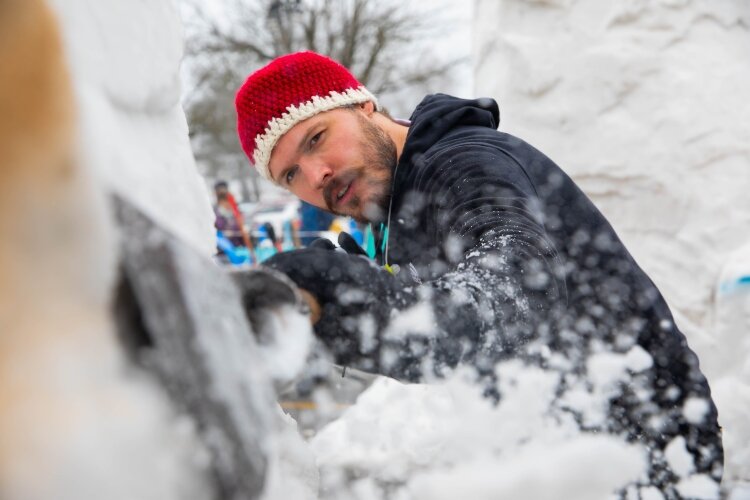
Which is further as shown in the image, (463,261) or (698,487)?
(698,487)

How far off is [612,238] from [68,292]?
112 centimetres

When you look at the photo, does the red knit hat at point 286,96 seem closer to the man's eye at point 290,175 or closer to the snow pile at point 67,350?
the man's eye at point 290,175

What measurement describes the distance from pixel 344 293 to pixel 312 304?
39mm

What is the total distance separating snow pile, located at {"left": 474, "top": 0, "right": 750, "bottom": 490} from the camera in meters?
2.53

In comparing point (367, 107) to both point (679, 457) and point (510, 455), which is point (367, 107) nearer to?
point (510, 455)

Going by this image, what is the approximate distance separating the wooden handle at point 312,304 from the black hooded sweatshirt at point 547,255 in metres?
0.28

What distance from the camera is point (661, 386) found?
1312mm

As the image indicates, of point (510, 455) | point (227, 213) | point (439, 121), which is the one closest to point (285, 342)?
Answer: point (510, 455)

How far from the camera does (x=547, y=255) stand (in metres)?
0.91

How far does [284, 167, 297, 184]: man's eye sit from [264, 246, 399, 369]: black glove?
87 cm

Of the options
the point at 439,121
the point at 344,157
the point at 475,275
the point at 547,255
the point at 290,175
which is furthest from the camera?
the point at 290,175

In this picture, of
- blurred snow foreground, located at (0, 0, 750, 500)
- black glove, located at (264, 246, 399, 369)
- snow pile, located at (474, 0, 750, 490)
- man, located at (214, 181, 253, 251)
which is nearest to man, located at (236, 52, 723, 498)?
black glove, located at (264, 246, 399, 369)

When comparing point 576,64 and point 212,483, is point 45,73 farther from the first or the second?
point 576,64

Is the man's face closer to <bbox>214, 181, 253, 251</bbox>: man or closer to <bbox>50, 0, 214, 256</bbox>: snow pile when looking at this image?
<bbox>50, 0, 214, 256</bbox>: snow pile
